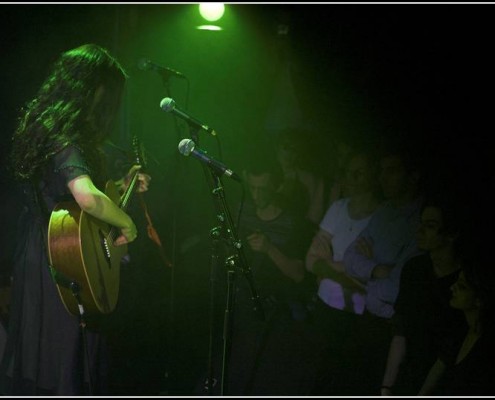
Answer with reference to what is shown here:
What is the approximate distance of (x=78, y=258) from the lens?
8.07ft

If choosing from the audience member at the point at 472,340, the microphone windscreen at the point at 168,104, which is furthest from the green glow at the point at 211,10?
the audience member at the point at 472,340

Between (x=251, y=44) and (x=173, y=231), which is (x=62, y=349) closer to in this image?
(x=173, y=231)

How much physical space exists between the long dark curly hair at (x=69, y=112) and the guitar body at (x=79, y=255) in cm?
25

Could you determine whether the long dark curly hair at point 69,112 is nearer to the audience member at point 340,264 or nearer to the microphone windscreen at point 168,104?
the microphone windscreen at point 168,104

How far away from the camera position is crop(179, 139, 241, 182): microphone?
2396 mm

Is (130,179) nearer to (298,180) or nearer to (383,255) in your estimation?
(298,180)

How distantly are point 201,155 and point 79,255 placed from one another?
70 cm

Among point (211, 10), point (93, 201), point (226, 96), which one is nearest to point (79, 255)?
point (93, 201)

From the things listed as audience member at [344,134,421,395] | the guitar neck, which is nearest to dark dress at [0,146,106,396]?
the guitar neck

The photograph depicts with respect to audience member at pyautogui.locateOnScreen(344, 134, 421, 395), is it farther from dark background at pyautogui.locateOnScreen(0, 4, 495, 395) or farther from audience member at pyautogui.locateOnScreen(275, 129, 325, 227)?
audience member at pyautogui.locateOnScreen(275, 129, 325, 227)

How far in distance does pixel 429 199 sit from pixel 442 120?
78 centimetres

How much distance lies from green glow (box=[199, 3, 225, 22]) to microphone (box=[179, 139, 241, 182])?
210 centimetres

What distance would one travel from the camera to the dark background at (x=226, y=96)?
363cm

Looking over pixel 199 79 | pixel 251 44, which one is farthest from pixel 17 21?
pixel 251 44
